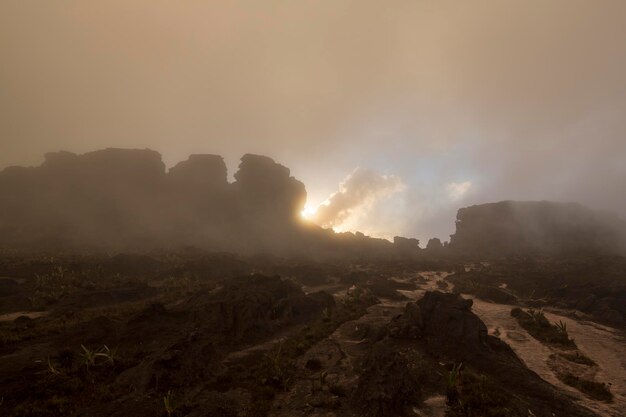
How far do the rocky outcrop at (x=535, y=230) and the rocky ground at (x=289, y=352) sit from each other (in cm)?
7341

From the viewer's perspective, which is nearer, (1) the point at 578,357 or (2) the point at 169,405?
(2) the point at 169,405

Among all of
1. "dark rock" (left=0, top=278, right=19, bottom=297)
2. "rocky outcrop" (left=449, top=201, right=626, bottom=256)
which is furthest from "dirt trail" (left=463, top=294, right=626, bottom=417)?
"rocky outcrop" (left=449, top=201, right=626, bottom=256)

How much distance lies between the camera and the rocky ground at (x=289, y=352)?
16.4 metres

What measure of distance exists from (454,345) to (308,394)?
1392 centimetres

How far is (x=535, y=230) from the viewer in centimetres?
12331

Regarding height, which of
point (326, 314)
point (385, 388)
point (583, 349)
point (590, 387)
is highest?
point (583, 349)

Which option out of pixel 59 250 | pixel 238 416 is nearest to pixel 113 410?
pixel 238 416

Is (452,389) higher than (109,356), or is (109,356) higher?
(452,389)

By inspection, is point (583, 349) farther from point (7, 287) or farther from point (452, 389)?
point (7, 287)

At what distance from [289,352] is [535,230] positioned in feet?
437

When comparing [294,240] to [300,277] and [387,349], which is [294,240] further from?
[387,349]

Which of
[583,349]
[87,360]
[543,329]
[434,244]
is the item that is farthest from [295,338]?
[434,244]

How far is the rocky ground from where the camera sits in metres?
16.4

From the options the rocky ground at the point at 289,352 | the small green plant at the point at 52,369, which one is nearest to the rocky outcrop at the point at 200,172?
the rocky ground at the point at 289,352
